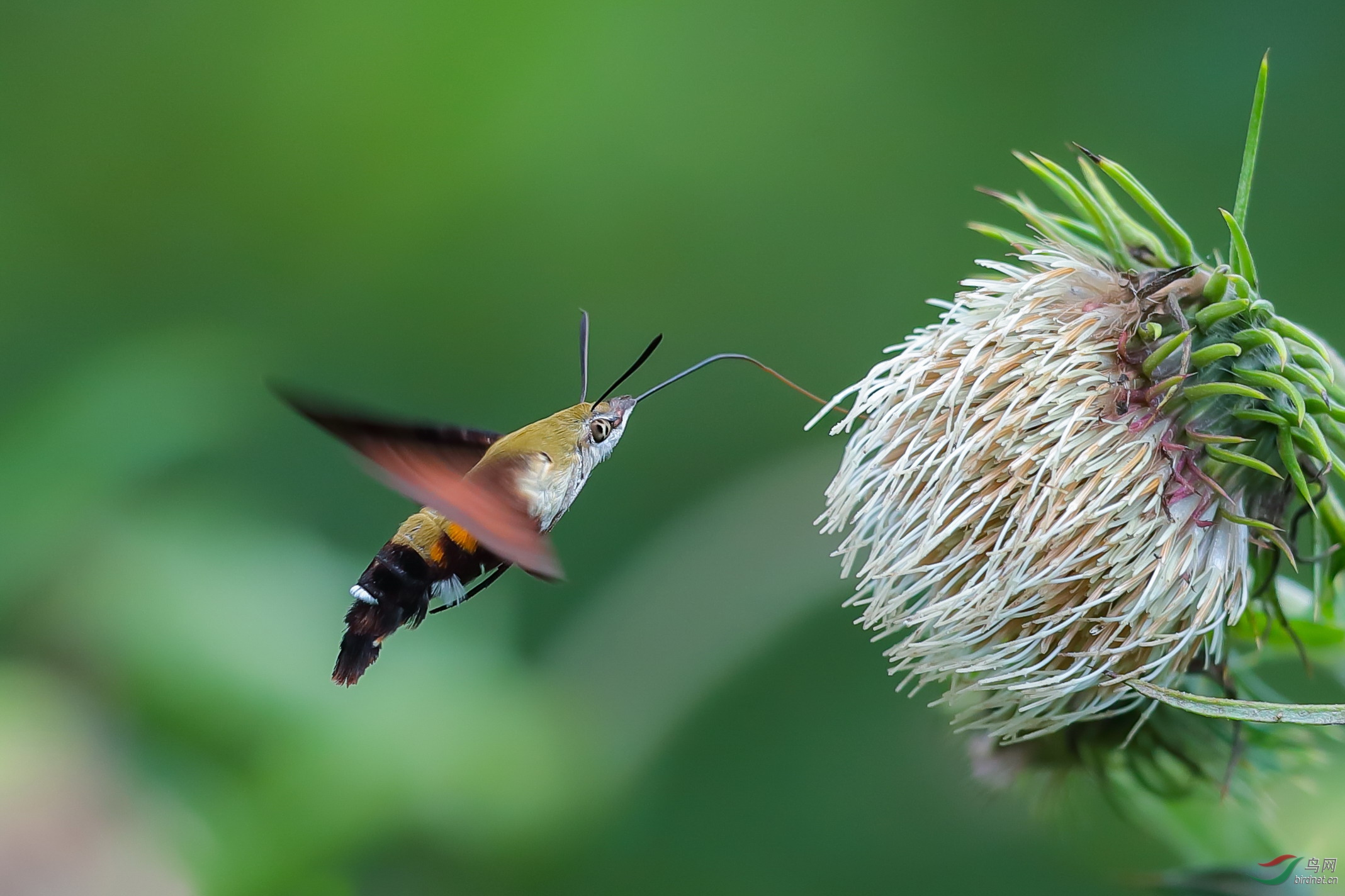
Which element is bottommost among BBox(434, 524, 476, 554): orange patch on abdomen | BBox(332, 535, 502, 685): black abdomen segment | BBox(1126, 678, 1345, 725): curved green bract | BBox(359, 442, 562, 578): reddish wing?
BBox(332, 535, 502, 685): black abdomen segment

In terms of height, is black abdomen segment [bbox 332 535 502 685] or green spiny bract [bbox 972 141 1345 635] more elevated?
green spiny bract [bbox 972 141 1345 635]

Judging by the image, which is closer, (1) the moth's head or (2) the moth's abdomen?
(2) the moth's abdomen

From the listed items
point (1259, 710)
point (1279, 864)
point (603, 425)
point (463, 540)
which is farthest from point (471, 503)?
point (1279, 864)

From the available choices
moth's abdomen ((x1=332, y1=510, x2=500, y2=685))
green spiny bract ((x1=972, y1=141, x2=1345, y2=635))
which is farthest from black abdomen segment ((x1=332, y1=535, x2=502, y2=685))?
green spiny bract ((x1=972, y1=141, x2=1345, y2=635))

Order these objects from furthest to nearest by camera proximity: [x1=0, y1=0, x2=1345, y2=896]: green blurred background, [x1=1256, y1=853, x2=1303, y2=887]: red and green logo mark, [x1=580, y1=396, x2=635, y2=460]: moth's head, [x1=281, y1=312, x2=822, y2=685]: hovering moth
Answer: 1. [x1=0, y1=0, x2=1345, y2=896]: green blurred background
2. [x1=580, y1=396, x2=635, y2=460]: moth's head
3. [x1=1256, y1=853, x2=1303, y2=887]: red and green logo mark
4. [x1=281, y1=312, x2=822, y2=685]: hovering moth

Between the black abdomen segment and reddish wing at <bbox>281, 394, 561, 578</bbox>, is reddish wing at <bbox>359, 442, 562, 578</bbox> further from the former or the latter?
the black abdomen segment

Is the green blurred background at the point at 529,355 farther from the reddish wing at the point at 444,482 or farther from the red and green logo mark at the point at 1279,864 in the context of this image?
the reddish wing at the point at 444,482

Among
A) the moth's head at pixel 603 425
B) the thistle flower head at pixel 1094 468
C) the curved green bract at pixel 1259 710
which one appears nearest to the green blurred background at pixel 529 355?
the thistle flower head at pixel 1094 468

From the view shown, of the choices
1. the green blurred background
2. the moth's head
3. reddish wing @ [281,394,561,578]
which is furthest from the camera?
the green blurred background
